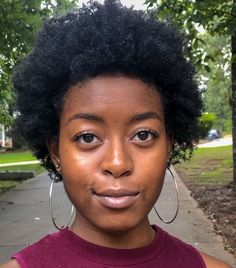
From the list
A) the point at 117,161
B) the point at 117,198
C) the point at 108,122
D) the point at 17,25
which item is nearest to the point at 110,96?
the point at 108,122

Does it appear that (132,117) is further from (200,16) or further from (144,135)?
(200,16)

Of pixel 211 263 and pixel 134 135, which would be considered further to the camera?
pixel 211 263

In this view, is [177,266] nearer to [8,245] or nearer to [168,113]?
[168,113]

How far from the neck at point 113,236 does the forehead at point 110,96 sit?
383 mm

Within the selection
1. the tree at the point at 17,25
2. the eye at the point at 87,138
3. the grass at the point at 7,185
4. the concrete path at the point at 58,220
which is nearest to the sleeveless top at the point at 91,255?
the eye at the point at 87,138

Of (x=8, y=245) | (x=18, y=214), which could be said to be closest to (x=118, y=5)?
(x=8, y=245)

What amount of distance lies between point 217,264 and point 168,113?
1.83 feet

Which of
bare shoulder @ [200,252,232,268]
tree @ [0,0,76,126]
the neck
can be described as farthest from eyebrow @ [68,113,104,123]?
tree @ [0,0,76,126]

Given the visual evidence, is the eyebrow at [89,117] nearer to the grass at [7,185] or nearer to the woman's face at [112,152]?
the woman's face at [112,152]

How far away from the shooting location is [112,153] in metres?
1.45

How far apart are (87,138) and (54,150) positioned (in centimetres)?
28

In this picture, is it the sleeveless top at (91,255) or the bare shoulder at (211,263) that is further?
the bare shoulder at (211,263)

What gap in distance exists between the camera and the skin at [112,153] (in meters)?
1.44

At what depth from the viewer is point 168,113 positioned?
1727 millimetres
